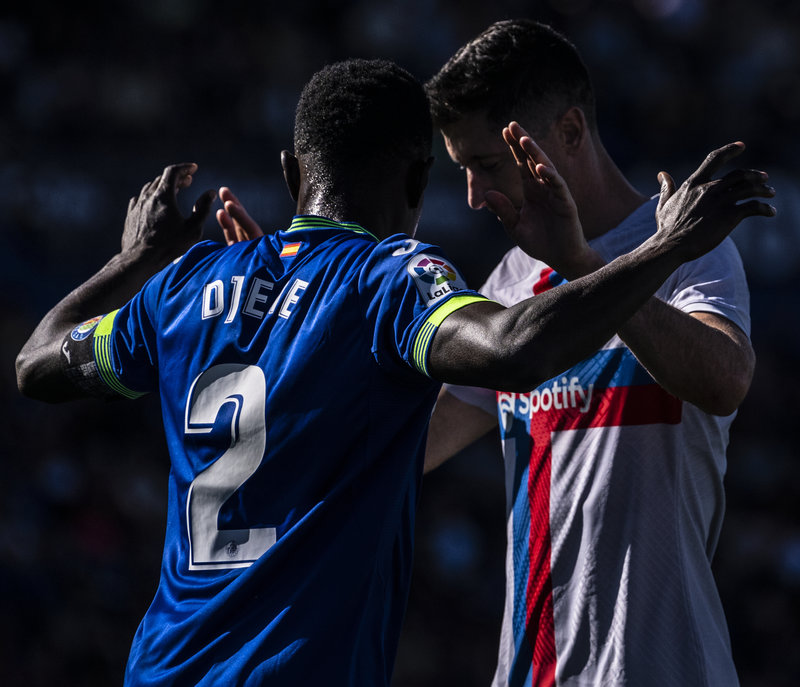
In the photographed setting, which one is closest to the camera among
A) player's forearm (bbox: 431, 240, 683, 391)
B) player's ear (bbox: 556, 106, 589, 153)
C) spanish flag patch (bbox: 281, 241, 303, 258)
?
player's forearm (bbox: 431, 240, 683, 391)

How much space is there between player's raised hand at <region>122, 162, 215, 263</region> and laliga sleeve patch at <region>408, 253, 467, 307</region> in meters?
1.04

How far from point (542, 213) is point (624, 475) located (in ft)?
2.33

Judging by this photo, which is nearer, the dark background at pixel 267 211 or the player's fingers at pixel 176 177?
the player's fingers at pixel 176 177

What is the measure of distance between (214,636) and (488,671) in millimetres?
6318

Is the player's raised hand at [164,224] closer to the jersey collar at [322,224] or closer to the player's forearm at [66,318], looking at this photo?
the player's forearm at [66,318]

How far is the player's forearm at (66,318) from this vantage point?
7.65 feet

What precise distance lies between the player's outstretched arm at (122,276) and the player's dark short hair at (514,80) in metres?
0.76

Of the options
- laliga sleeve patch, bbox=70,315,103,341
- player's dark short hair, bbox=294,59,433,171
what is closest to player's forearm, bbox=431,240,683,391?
player's dark short hair, bbox=294,59,433,171

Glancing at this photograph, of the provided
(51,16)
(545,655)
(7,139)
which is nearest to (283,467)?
(545,655)

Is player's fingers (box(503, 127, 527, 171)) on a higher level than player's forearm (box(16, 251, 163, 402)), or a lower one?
higher

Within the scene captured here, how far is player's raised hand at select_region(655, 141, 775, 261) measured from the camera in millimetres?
1865

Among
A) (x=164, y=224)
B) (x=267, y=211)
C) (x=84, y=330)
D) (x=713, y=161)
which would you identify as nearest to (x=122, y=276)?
(x=164, y=224)

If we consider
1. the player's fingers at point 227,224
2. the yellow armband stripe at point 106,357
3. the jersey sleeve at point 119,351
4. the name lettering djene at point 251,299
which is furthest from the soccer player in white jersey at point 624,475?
the yellow armband stripe at point 106,357

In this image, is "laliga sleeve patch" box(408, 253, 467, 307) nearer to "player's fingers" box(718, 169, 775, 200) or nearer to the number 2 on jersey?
the number 2 on jersey
